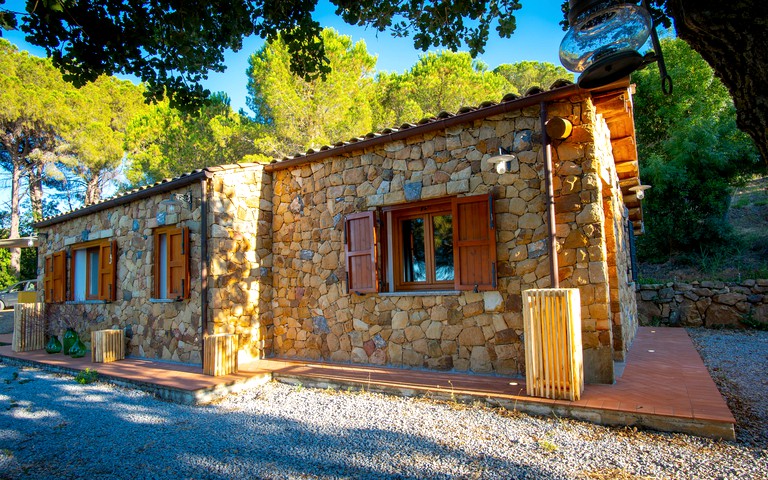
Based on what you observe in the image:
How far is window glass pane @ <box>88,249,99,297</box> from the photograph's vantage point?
8.35 m

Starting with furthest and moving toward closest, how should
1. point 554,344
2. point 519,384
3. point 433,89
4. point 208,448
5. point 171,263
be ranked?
point 433,89, point 171,263, point 519,384, point 554,344, point 208,448

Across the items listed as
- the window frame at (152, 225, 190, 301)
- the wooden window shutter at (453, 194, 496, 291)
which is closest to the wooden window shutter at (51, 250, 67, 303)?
the window frame at (152, 225, 190, 301)

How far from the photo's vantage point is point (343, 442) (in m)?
3.27

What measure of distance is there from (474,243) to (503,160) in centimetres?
97

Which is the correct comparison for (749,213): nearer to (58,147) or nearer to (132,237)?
(132,237)

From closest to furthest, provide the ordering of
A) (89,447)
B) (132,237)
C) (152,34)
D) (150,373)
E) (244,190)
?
(152,34) < (89,447) < (150,373) < (244,190) < (132,237)

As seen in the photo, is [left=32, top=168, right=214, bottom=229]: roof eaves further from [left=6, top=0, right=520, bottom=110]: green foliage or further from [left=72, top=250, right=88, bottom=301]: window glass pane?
[left=6, top=0, right=520, bottom=110]: green foliage

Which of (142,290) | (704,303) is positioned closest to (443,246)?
(142,290)

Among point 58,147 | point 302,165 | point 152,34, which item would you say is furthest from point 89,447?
point 58,147

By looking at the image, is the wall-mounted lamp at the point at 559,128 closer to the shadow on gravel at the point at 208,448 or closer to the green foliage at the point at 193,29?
the green foliage at the point at 193,29

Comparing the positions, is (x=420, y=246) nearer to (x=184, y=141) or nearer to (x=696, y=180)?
(x=696, y=180)

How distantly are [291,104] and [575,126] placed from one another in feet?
33.8

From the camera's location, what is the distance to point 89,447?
3.38 metres

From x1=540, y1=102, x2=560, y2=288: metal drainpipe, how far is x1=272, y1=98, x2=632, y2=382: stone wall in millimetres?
106
